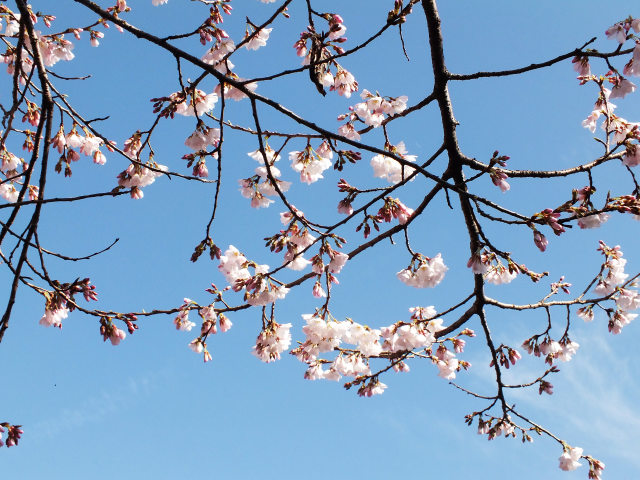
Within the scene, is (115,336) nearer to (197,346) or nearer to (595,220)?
(197,346)

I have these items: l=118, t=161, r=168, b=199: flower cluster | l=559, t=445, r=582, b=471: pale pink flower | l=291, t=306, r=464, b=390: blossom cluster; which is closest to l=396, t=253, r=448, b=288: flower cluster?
l=291, t=306, r=464, b=390: blossom cluster

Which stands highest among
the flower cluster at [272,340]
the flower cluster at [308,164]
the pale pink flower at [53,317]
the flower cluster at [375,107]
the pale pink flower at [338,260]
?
the flower cluster at [375,107]

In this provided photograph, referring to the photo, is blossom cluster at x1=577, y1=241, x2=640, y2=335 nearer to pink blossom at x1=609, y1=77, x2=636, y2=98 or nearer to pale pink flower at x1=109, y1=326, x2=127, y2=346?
pink blossom at x1=609, y1=77, x2=636, y2=98

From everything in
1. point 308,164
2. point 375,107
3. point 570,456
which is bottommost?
point 570,456

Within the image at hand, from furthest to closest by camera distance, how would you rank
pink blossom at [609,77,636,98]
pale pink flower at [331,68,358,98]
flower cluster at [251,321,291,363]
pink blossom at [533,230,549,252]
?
pale pink flower at [331,68,358,98] < flower cluster at [251,321,291,363] < pink blossom at [609,77,636,98] < pink blossom at [533,230,549,252]

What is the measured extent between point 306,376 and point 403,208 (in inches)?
86.8

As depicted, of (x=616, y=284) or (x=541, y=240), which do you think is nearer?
(x=541, y=240)

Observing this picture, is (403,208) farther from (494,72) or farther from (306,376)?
(306,376)

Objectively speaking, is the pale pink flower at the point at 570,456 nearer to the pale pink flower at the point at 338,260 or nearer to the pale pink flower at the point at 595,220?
the pale pink flower at the point at 595,220

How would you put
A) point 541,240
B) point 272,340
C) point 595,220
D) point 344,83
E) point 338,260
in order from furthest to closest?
point 344,83, point 272,340, point 338,260, point 595,220, point 541,240

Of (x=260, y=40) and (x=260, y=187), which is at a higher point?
(x=260, y=40)

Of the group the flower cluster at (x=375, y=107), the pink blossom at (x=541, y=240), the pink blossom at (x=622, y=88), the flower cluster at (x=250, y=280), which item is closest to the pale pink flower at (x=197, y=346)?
the flower cluster at (x=250, y=280)

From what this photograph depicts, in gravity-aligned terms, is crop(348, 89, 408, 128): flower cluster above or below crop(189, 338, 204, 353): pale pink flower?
above

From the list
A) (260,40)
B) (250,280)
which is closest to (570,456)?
(250,280)
